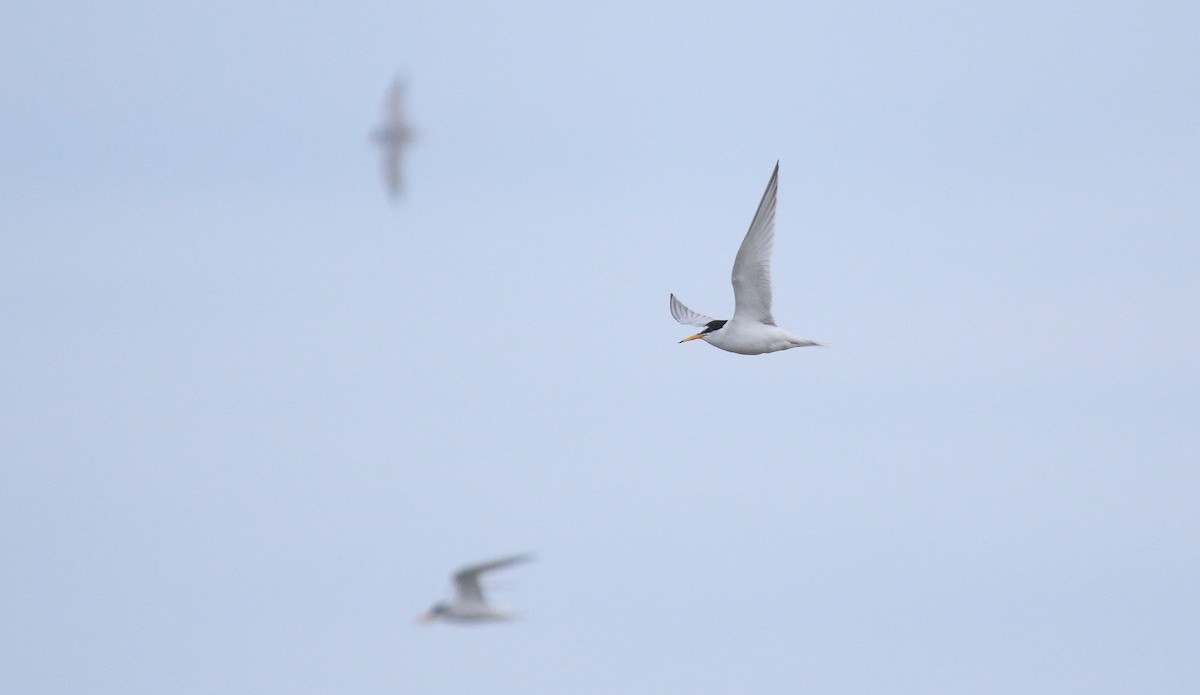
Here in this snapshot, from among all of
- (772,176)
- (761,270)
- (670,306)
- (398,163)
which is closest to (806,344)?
(761,270)

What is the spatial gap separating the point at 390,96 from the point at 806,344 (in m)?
21.4

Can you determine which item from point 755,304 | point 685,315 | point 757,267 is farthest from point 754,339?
point 685,315

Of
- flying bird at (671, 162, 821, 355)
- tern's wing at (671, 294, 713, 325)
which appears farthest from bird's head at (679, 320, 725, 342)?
tern's wing at (671, 294, 713, 325)

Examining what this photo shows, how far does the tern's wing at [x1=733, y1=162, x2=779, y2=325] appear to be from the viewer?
133 ft

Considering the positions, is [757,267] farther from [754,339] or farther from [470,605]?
[470,605]

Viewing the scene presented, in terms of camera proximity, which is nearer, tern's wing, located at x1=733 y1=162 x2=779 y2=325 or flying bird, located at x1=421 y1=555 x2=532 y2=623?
tern's wing, located at x1=733 y1=162 x2=779 y2=325

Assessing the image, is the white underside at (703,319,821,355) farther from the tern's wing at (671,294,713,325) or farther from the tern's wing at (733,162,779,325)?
the tern's wing at (671,294,713,325)

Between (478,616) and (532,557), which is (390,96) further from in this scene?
(532,557)

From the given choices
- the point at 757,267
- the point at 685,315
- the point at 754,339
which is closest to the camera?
the point at 757,267

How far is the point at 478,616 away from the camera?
149 ft

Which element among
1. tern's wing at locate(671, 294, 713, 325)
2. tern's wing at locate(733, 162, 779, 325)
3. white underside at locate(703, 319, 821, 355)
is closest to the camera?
tern's wing at locate(733, 162, 779, 325)

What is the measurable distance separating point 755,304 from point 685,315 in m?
6.58

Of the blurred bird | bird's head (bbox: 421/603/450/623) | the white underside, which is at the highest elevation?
the blurred bird

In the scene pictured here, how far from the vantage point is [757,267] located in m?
41.6
